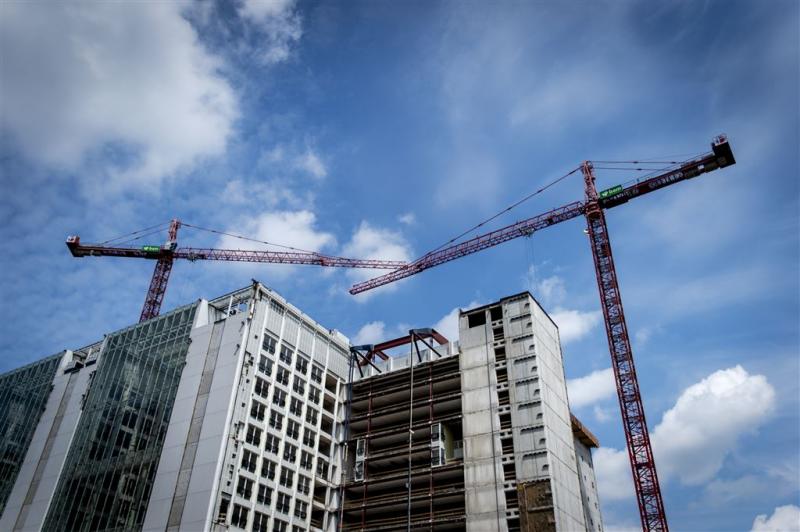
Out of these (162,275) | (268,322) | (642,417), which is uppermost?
(162,275)

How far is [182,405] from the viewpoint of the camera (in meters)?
87.2

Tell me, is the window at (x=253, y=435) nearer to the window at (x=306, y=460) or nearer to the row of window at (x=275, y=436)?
the row of window at (x=275, y=436)

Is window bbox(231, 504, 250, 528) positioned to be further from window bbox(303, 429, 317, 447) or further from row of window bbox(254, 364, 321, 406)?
window bbox(303, 429, 317, 447)

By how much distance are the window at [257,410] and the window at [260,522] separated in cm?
1214

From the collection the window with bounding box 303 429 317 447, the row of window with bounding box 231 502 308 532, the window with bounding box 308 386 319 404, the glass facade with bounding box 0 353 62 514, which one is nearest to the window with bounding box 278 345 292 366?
the window with bounding box 308 386 319 404

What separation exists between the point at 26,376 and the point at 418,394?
72928 millimetres

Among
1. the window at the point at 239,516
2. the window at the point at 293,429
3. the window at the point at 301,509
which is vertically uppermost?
the window at the point at 293,429

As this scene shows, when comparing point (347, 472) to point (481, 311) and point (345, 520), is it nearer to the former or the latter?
point (345, 520)

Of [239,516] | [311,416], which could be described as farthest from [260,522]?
[311,416]

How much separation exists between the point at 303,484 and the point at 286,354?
18680mm

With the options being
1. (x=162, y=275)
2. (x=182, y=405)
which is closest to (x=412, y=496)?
(x=182, y=405)

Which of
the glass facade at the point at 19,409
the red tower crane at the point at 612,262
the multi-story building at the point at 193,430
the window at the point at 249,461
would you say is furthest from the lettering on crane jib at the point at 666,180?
the glass facade at the point at 19,409

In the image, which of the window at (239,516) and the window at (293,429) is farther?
the window at (293,429)

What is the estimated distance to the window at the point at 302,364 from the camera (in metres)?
96.8
